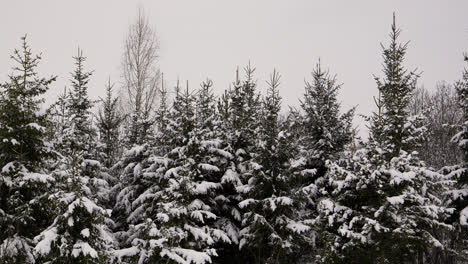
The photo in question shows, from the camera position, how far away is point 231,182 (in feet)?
56.0

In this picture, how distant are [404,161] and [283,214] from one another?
5.16 metres

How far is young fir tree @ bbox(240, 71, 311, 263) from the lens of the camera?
570 inches

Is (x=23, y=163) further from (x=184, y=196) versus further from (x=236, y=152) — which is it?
(x=236, y=152)

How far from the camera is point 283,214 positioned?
48.8 ft

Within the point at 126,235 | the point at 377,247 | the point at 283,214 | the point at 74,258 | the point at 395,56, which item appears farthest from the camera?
the point at 126,235

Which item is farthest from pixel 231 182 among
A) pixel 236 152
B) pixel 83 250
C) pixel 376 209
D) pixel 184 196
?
pixel 83 250

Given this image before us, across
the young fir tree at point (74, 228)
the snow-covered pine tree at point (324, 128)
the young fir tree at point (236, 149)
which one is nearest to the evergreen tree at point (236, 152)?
the young fir tree at point (236, 149)

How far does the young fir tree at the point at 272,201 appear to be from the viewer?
14.5 m

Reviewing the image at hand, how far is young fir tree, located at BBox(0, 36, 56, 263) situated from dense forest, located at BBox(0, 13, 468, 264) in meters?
0.04

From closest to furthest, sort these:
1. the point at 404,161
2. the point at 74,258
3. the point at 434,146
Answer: the point at 74,258 → the point at 404,161 → the point at 434,146

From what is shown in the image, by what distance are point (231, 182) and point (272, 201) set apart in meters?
3.15

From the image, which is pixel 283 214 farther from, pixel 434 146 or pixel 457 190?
pixel 434 146

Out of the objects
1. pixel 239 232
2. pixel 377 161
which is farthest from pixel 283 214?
pixel 377 161

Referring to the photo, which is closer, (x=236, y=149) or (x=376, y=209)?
(x=376, y=209)
